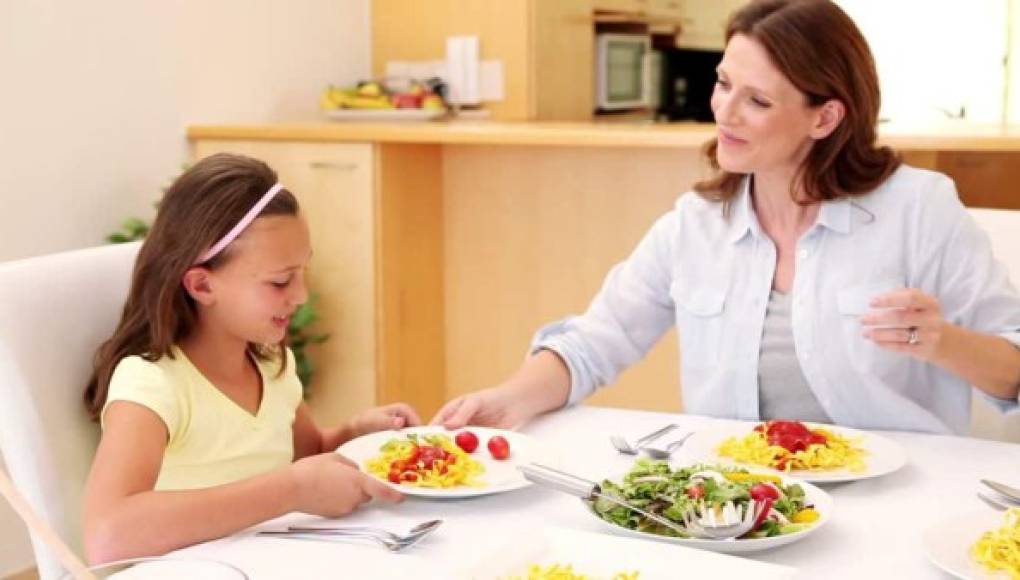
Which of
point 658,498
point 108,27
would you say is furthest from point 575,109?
point 658,498

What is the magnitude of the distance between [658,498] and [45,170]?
240cm

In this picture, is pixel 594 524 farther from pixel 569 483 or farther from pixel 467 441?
pixel 467 441

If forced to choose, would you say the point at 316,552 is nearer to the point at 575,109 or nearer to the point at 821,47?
the point at 821,47

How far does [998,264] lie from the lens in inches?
71.4

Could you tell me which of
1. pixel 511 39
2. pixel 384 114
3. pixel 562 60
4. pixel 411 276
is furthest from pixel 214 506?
pixel 562 60

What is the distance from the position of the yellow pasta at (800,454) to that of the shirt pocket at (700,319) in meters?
0.45

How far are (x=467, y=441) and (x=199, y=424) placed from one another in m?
0.34

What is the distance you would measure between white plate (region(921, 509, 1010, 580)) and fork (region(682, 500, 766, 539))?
0.15 m

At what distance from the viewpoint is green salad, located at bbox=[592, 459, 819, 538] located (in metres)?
1.18

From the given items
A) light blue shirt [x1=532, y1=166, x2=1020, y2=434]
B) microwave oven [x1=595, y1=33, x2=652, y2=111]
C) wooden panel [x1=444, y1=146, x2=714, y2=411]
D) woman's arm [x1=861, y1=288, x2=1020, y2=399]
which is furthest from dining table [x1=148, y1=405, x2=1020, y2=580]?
microwave oven [x1=595, y1=33, x2=652, y2=111]

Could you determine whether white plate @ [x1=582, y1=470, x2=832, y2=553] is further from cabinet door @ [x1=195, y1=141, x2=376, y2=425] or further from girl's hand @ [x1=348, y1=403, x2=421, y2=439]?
cabinet door @ [x1=195, y1=141, x2=376, y2=425]

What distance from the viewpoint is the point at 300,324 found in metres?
3.48

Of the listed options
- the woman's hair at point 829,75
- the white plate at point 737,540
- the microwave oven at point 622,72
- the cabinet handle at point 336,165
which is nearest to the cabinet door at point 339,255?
the cabinet handle at point 336,165

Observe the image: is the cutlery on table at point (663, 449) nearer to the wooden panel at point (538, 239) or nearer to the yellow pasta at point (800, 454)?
the yellow pasta at point (800, 454)
